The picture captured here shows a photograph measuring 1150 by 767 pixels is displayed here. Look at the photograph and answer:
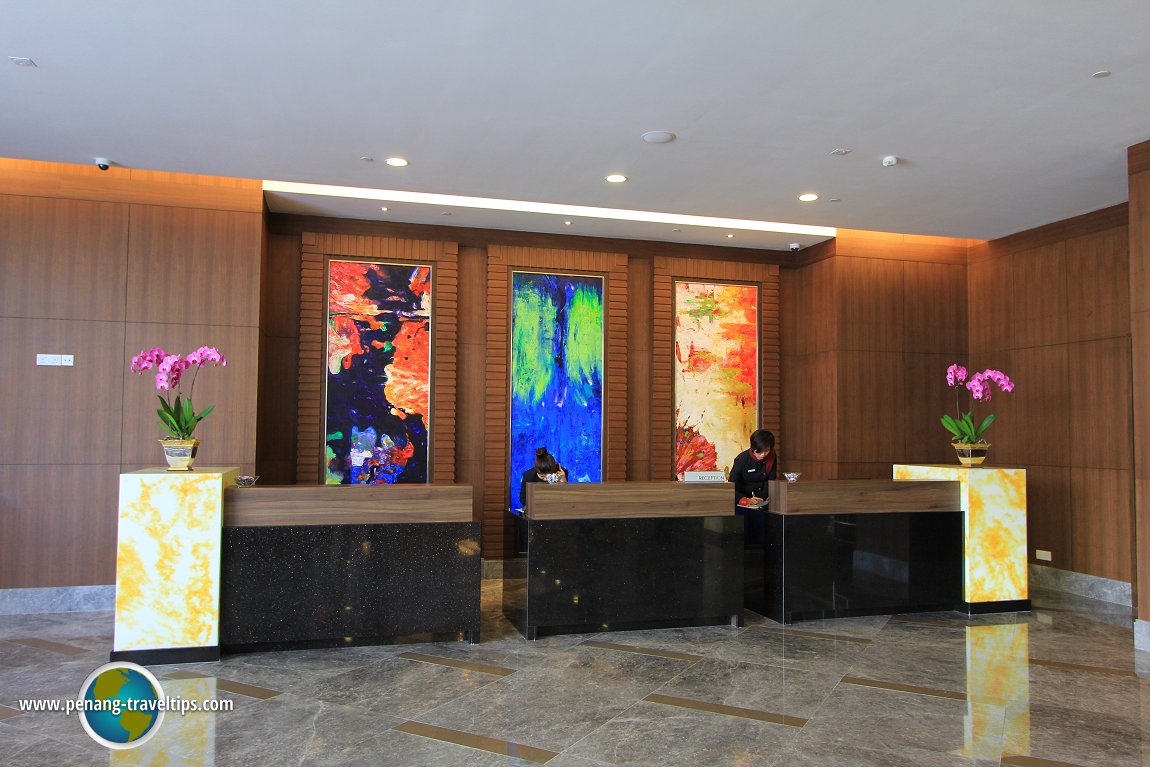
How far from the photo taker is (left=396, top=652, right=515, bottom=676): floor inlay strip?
5070mm

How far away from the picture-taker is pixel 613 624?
607 cm

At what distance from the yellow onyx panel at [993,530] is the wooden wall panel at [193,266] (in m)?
6.41

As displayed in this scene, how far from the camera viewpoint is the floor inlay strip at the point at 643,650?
5.41 m

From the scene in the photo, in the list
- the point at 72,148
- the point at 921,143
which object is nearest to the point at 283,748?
the point at 72,148

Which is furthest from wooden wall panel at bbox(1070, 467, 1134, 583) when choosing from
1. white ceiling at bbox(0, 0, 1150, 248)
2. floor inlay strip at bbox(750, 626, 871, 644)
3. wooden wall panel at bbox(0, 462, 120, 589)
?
wooden wall panel at bbox(0, 462, 120, 589)

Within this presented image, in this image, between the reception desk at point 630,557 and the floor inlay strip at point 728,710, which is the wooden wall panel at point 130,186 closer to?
the reception desk at point 630,557

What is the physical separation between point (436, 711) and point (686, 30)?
152 inches

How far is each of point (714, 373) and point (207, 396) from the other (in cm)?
538

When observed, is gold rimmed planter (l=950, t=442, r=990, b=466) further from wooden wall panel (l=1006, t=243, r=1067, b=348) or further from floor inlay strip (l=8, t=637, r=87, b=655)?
floor inlay strip (l=8, t=637, r=87, b=655)

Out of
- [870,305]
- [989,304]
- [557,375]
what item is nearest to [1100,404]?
[989,304]

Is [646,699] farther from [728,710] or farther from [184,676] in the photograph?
[184,676]

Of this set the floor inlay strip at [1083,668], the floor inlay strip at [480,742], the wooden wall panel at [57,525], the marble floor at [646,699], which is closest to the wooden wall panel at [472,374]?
the marble floor at [646,699]

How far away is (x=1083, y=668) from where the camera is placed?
5.28m

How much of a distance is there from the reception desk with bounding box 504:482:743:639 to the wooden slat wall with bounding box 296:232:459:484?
8.48 feet
